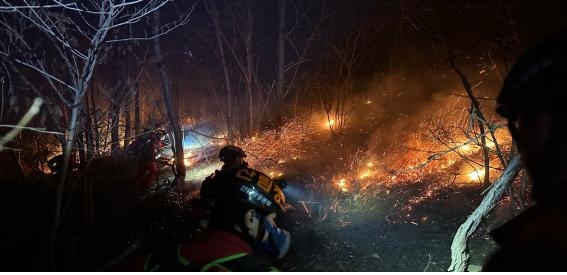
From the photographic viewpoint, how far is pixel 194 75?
869 inches

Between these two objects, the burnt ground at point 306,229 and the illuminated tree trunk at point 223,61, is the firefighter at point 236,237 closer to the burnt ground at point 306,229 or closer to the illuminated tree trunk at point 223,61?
the burnt ground at point 306,229

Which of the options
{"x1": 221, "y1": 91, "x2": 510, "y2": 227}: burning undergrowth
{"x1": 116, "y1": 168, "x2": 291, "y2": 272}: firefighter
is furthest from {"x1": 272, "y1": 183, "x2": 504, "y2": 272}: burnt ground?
{"x1": 116, "y1": 168, "x2": 291, "y2": 272}: firefighter

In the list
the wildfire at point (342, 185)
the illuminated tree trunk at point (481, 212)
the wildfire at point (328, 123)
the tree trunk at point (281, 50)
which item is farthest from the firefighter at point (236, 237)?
the tree trunk at point (281, 50)

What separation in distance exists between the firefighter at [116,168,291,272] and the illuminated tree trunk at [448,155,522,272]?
216 centimetres

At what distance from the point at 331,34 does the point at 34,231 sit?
48.9 feet

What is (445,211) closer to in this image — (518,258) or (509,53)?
(509,53)

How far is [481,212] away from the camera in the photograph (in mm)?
3893

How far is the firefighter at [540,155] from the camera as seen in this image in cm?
130

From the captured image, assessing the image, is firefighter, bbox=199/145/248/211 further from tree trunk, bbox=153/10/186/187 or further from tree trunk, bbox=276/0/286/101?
tree trunk, bbox=276/0/286/101

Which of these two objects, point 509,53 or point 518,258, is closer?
point 518,258

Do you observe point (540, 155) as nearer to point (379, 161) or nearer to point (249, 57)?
point (379, 161)

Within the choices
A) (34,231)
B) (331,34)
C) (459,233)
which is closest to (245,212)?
(459,233)

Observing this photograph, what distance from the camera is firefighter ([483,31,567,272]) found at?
130cm

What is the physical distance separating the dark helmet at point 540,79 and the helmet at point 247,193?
1.76 meters
